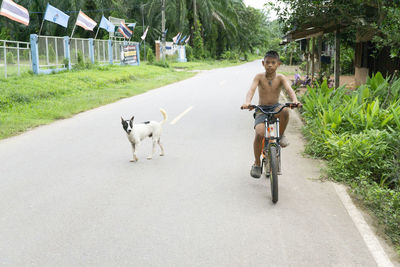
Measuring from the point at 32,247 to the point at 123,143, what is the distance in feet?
15.2

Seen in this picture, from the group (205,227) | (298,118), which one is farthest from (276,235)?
(298,118)

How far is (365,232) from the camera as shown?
13.6 ft

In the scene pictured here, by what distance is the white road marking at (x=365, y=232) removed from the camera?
361 cm

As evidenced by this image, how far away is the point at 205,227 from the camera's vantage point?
13.9 feet

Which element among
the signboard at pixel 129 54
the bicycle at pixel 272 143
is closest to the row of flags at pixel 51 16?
the signboard at pixel 129 54

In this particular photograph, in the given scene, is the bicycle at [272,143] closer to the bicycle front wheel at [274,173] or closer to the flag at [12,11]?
the bicycle front wheel at [274,173]

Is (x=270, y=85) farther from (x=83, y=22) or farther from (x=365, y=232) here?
(x=83, y=22)

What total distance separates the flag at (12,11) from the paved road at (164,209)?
35.7ft

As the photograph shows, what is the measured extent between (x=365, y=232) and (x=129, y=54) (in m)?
34.3

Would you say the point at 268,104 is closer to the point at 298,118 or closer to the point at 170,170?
the point at 170,170

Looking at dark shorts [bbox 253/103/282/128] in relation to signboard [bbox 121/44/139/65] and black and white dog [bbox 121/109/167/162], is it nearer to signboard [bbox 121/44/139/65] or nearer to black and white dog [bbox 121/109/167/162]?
black and white dog [bbox 121/109/167/162]

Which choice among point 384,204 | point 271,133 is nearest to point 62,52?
point 271,133

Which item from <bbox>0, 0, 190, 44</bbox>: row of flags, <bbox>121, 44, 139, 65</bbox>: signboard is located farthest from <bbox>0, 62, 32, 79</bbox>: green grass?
<bbox>121, 44, 139, 65</bbox>: signboard

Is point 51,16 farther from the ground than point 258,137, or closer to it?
farther from the ground
